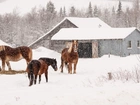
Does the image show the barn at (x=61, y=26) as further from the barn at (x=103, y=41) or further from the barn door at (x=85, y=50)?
the barn door at (x=85, y=50)

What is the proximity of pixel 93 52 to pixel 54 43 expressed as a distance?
8.17 metres

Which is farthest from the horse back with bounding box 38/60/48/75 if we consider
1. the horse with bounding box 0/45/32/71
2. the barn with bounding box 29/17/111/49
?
the barn with bounding box 29/17/111/49

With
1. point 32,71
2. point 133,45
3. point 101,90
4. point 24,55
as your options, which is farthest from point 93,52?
point 101,90

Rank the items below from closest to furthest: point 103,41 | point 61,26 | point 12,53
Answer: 1. point 12,53
2. point 103,41
3. point 61,26

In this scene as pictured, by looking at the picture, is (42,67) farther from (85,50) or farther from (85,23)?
(85,23)

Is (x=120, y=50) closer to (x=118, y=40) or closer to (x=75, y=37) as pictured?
(x=118, y=40)

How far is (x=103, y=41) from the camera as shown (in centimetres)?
4888

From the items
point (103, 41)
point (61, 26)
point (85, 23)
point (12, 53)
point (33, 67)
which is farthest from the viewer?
point (85, 23)

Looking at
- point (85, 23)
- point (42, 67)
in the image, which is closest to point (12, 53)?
point (42, 67)

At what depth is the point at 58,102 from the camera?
10508 mm

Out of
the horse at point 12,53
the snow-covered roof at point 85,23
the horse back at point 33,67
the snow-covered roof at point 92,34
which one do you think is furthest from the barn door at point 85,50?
the horse back at point 33,67

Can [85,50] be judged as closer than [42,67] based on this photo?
No

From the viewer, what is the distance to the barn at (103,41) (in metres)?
48.1

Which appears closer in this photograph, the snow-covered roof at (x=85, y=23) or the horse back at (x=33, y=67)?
the horse back at (x=33, y=67)
